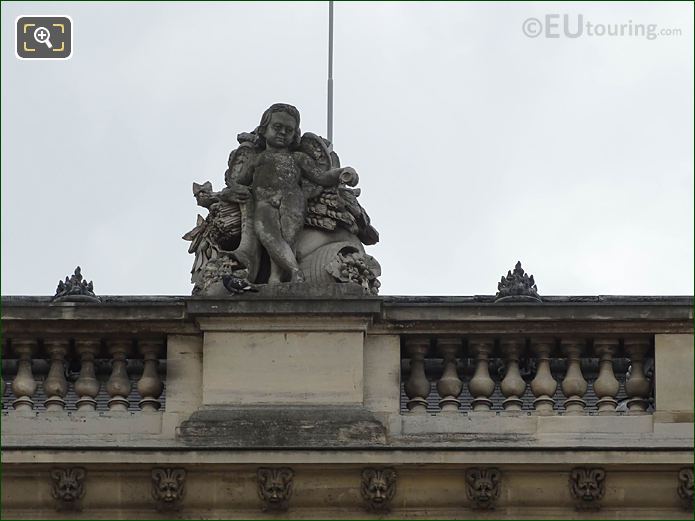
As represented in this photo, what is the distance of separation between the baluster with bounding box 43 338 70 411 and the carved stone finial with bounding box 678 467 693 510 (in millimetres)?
5120

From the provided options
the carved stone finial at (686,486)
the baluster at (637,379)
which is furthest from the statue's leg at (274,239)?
the carved stone finial at (686,486)

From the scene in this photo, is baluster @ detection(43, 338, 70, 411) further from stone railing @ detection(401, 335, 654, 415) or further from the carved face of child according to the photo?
stone railing @ detection(401, 335, 654, 415)

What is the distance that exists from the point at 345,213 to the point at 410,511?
3.01 metres

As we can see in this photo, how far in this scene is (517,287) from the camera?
851 inches

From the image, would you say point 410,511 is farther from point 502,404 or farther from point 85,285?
point 85,285

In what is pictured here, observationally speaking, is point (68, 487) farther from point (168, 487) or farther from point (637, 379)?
point (637, 379)

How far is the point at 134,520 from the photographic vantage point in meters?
19.8

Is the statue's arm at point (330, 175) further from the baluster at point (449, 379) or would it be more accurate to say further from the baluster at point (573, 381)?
the baluster at point (573, 381)

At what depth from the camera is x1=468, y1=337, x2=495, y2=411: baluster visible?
67.5 ft

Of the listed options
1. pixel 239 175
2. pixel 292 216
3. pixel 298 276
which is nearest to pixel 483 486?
pixel 298 276

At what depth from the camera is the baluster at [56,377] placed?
2070cm

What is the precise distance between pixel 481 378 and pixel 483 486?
1.29 m

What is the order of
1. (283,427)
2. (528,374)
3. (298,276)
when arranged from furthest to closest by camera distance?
1. (298,276)
2. (528,374)
3. (283,427)

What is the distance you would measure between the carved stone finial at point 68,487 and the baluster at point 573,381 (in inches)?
158
